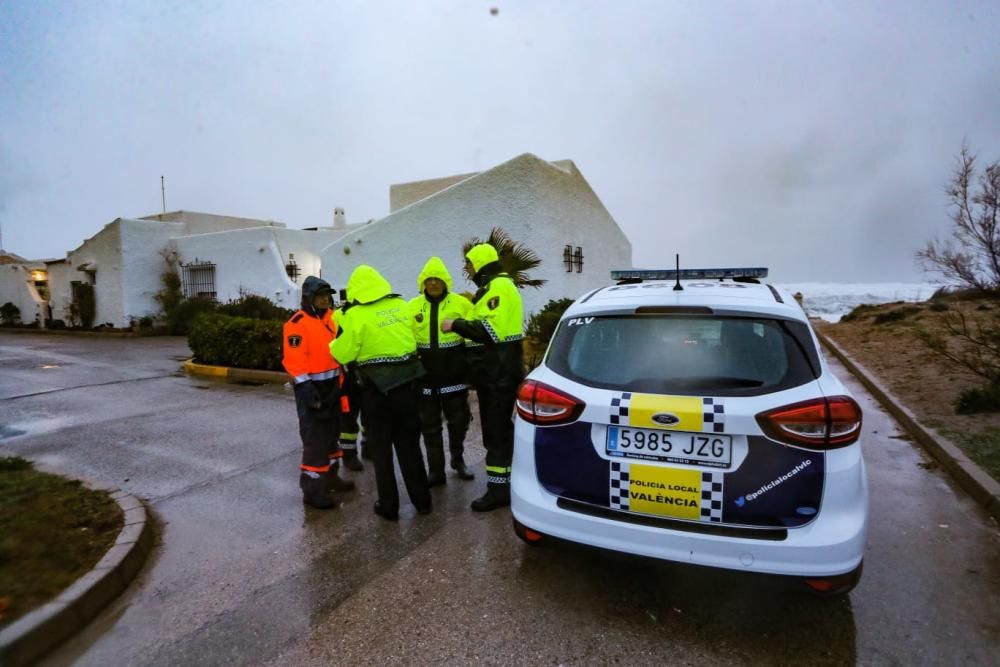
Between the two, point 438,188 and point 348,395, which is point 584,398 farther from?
point 438,188

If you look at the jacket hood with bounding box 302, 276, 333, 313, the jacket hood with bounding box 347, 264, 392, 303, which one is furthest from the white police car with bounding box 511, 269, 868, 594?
the jacket hood with bounding box 302, 276, 333, 313

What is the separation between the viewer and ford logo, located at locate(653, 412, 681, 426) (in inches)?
97.3

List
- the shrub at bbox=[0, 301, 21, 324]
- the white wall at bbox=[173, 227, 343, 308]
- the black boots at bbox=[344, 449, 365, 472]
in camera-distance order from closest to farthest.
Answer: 1. the black boots at bbox=[344, 449, 365, 472]
2. the white wall at bbox=[173, 227, 343, 308]
3. the shrub at bbox=[0, 301, 21, 324]

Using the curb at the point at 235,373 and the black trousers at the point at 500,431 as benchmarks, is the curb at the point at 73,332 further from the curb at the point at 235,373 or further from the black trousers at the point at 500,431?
the black trousers at the point at 500,431

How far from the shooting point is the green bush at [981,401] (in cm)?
603

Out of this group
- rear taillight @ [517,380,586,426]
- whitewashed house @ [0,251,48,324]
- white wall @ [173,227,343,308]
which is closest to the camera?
rear taillight @ [517,380,586,426]

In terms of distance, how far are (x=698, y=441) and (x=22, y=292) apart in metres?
33.1

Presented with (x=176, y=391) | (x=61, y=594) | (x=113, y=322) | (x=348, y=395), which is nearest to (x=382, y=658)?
(x=61, y=594)

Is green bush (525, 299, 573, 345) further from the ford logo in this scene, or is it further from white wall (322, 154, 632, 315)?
the ford logo

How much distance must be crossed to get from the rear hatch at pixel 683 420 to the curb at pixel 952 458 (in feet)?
8.82

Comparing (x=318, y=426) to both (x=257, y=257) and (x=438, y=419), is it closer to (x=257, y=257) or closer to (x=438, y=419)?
(x=438, y=419)

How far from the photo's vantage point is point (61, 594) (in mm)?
2836

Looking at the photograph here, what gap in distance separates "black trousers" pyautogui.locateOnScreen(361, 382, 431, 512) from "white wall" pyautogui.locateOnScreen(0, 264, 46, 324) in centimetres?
2819

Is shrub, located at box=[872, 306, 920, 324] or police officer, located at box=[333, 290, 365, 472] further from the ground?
shrub, located at box=[872, 306, 920, 324]
